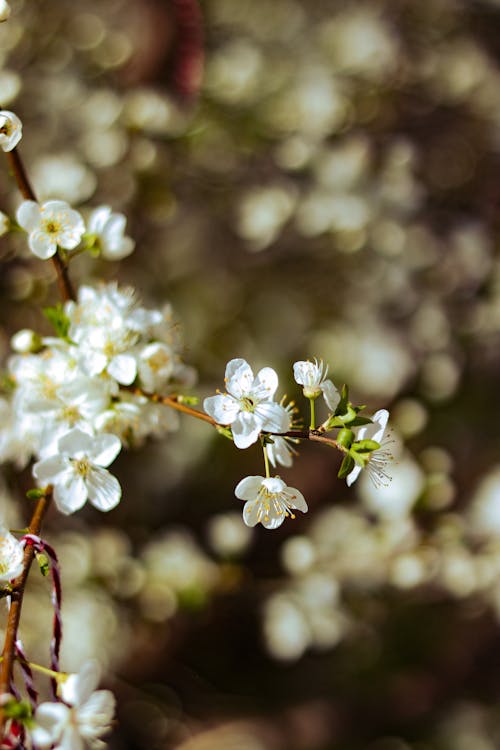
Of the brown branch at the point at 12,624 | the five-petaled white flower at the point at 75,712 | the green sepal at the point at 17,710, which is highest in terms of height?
the brown branch at the point at 12,624

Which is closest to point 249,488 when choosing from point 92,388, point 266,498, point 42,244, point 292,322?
point 266,498

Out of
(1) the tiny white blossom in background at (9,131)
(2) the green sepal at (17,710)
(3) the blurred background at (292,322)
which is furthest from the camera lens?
(3) the blurred background at (292,322)

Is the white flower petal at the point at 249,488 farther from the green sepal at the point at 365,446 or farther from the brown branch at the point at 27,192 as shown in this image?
the brown branch at the point at 27,192

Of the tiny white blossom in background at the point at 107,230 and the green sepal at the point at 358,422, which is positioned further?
the tiny white blossom in background at the point at 107,230

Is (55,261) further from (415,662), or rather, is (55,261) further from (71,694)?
(415,662)

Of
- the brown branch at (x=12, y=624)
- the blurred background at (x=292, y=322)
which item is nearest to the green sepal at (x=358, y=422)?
the brown branch at (x=12, y=624)

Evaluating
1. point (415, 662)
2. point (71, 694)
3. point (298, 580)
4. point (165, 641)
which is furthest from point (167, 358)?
point (415, 662)

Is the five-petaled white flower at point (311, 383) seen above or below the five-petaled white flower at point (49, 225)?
below

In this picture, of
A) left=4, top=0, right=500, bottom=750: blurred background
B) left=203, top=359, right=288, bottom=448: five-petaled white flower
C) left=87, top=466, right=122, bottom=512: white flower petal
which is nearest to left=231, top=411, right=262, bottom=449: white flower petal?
left=203, top=359, right=288, bottom=448: five-petaled white flower
